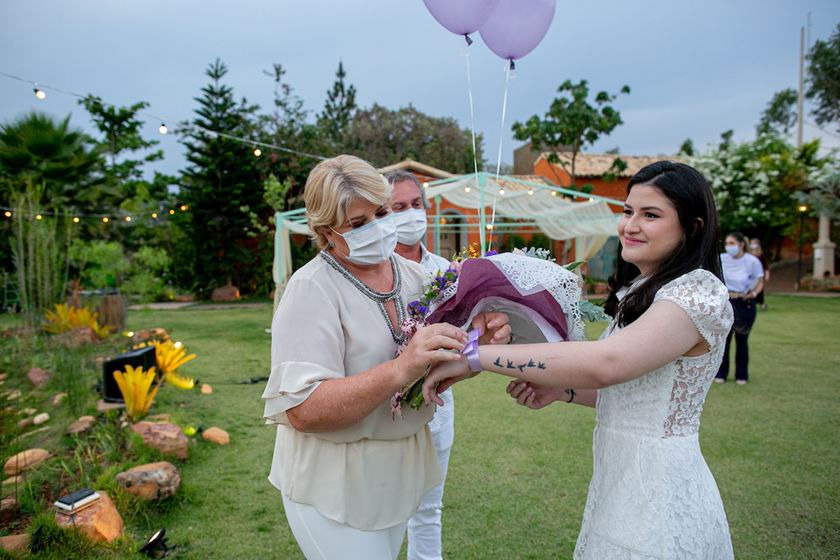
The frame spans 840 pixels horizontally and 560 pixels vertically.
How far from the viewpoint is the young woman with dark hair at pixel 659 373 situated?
4.30ft

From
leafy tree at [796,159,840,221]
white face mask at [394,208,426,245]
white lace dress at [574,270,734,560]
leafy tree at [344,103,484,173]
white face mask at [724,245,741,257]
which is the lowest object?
white lace dress at [574,270,734,560]

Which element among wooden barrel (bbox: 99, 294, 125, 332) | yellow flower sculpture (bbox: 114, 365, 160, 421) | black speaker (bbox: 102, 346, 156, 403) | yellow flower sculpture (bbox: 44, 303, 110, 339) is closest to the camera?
yellow flower sculpture (bbox: 114, 365, 160, 421)

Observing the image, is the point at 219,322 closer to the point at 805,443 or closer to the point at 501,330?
the point at 805,443

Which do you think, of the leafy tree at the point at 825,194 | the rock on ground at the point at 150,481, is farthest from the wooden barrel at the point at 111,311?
the leafy tree at the point at 825,194

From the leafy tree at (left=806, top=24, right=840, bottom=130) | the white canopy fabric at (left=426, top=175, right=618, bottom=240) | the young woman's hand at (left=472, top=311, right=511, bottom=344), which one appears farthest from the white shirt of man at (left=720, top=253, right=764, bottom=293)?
the leafy tree at (left=806, top=24, right=840, bottom=130)

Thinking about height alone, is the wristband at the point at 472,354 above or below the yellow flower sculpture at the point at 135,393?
→ above

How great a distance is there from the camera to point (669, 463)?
1.42 m

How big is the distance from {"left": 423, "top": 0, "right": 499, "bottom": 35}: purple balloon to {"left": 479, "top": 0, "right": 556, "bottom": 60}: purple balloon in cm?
4

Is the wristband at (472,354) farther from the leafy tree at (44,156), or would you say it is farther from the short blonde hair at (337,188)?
A: the leafy tree at (44,156)

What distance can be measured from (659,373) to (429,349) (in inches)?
23.8

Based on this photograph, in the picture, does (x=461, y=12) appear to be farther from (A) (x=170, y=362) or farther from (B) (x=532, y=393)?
(A) (x=170, y=362)

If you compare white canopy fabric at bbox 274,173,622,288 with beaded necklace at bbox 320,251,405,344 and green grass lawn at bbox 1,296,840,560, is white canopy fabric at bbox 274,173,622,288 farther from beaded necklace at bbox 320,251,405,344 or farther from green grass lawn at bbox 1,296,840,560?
beaded necklace at bbox 320,251,405,344

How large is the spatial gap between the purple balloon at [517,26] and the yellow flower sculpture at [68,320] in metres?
8.38

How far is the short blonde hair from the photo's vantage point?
1.60 meters
